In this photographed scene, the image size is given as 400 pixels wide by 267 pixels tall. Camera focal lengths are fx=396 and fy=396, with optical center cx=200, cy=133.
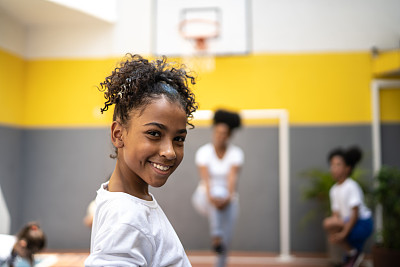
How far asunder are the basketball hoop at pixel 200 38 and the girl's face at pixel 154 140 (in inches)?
150

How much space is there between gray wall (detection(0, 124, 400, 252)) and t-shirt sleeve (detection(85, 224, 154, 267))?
386cm

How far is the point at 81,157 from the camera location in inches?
192

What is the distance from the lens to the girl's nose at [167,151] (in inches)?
33.8

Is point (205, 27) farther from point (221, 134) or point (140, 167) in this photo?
point (140, 167)

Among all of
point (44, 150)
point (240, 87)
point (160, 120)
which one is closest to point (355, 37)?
point (240, 87)

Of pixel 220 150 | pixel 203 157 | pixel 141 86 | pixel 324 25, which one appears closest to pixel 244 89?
pixel 324 25

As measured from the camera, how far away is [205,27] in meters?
4.66

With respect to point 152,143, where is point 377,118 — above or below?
above

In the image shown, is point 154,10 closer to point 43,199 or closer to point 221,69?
point 221,69

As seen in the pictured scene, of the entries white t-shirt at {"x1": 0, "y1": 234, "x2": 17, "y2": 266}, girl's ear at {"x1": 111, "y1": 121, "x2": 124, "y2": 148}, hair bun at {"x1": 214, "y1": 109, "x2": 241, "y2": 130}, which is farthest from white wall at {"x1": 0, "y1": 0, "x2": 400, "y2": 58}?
girl's ear at {"x1": 111, "y1": 121, "x2": 124, "y2": 148}

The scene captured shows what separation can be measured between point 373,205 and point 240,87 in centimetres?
197

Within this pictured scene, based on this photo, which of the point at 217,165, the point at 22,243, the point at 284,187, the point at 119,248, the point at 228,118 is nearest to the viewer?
the point at 119,248

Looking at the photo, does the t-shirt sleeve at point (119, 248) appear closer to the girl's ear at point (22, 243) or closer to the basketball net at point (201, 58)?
the girl's ear at point (22, 243)

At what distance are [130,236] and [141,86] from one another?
34cm
